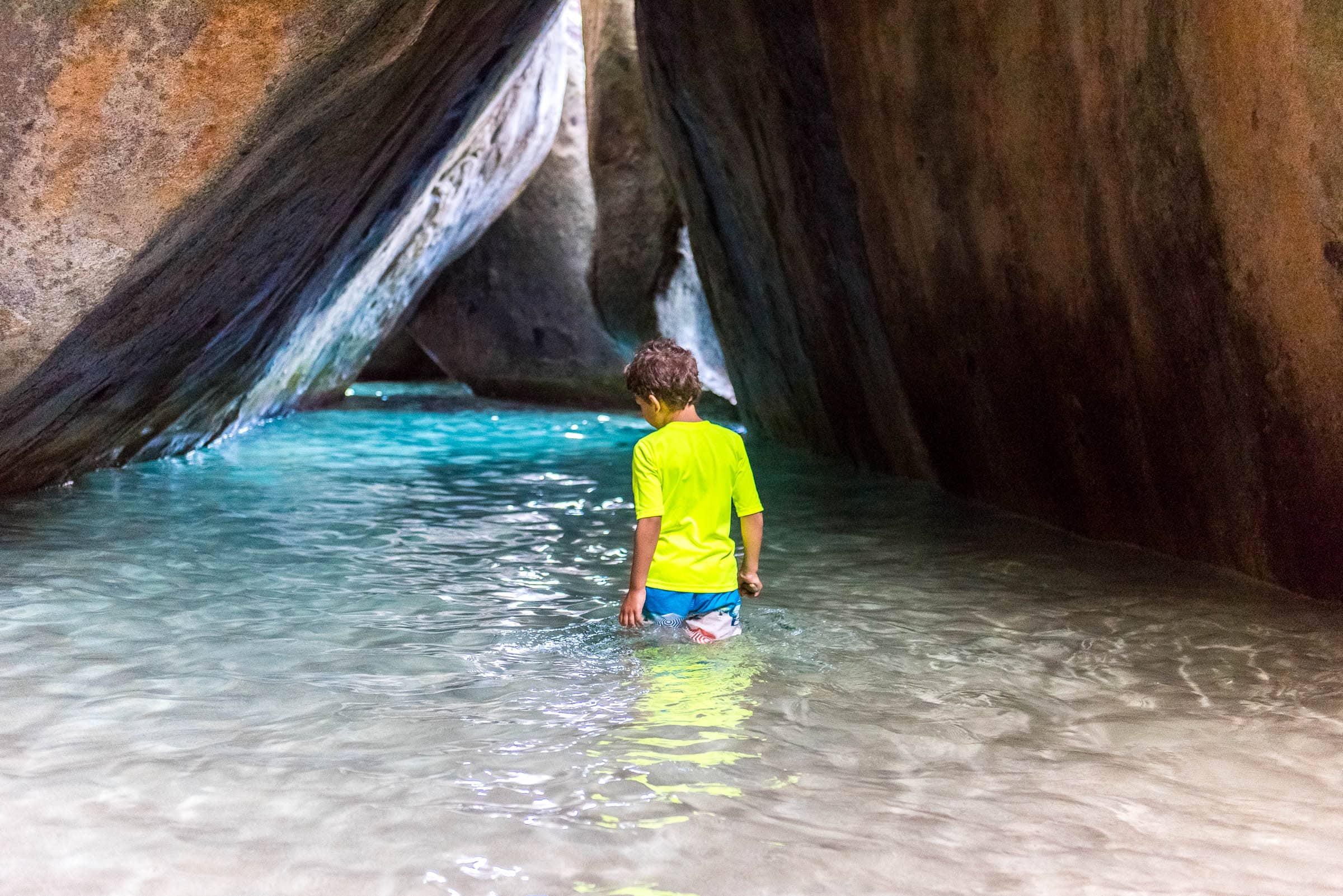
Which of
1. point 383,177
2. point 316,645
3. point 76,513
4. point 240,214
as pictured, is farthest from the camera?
point 383,177

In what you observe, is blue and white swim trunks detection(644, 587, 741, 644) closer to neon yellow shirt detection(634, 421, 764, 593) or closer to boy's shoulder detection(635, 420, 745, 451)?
neon yellow shirt detection(634, 421, 764, 593)

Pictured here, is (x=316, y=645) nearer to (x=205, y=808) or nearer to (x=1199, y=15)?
(x=205, y=808)

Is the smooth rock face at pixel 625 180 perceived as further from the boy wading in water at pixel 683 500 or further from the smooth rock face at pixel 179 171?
the boy wading in water at pixel 683 500

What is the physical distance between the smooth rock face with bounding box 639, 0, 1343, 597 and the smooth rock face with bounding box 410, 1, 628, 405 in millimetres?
7189

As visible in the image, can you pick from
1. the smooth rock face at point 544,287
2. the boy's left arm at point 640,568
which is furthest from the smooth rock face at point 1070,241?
the smooth rock face at point 544,287

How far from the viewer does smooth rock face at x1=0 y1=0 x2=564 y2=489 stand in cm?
448

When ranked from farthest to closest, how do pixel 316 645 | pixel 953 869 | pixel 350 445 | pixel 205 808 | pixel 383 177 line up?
1. pixel 350 445
2. pixel 383 177
3. pixel 316 645
4. pixel 205 808
5. pixel 953 869

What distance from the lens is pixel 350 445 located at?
453 inches

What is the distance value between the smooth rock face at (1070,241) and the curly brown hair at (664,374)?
213 cm

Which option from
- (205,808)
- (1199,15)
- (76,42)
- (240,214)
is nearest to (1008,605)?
(1199,15)

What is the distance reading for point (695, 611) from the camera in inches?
171

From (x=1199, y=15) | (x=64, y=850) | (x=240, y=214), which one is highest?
(x=1199, y=15)

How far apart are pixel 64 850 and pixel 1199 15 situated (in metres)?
4.34

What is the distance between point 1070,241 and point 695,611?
2.70 meters
